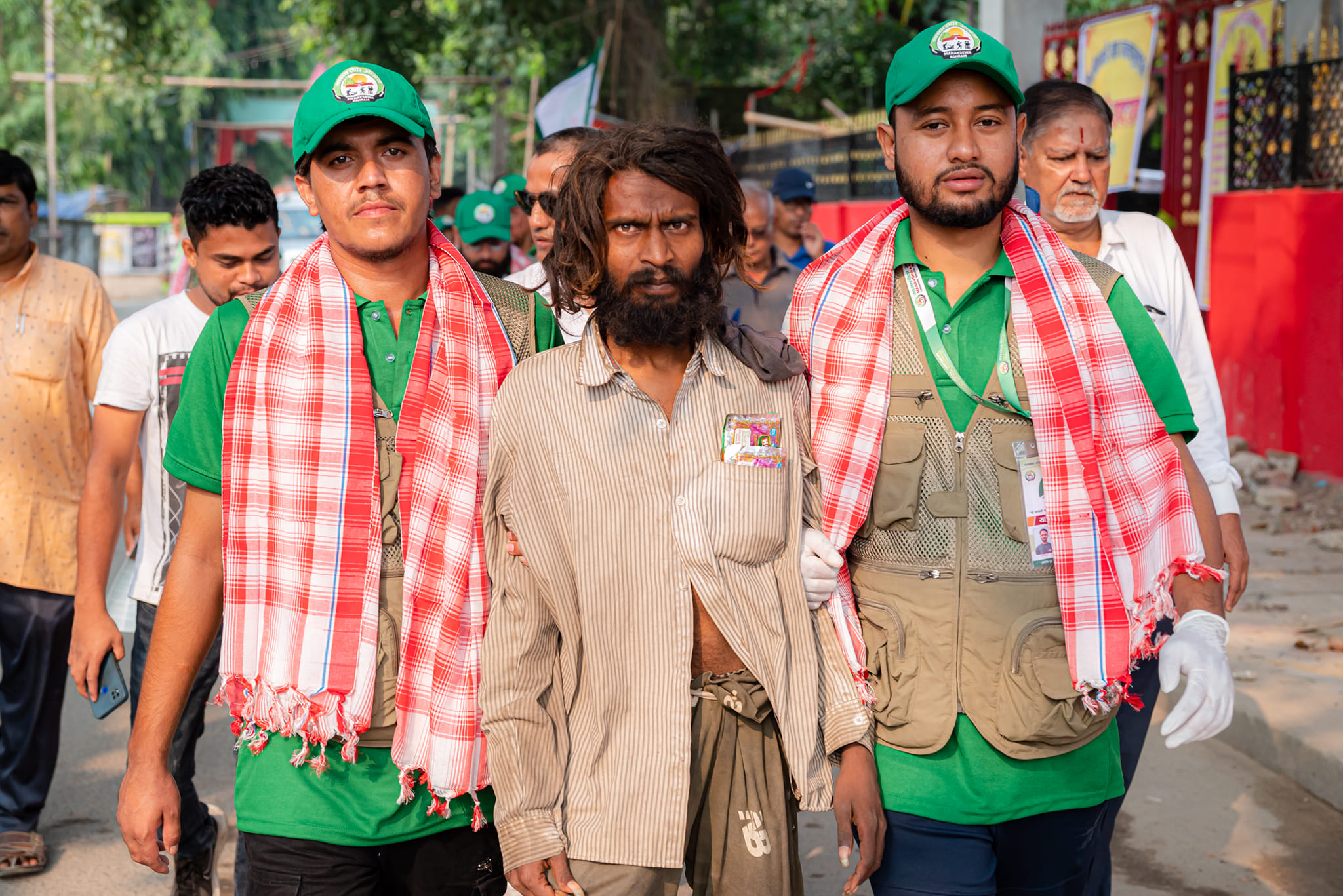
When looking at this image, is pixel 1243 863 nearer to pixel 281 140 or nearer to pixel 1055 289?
pixel 1055 289

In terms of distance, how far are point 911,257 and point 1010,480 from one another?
53 cm

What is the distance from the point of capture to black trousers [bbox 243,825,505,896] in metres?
2.72

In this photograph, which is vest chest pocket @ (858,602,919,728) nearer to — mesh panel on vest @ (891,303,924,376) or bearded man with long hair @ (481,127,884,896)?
bearded man with long hair @ (481,127,884,896)

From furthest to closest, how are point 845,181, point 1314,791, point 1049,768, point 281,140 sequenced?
point 281,140
point 845,181
point 1314,791
point 1049,768

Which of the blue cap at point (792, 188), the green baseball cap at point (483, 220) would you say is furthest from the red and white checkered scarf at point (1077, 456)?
the blue cap at point (792, 188)

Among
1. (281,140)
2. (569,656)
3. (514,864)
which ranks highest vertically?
(281,140)

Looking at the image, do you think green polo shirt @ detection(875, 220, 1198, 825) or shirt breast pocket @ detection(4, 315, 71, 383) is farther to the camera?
shirt breast pocket @ detection(4, 315, 71, 383)

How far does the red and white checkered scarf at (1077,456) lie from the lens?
2713 millimetres

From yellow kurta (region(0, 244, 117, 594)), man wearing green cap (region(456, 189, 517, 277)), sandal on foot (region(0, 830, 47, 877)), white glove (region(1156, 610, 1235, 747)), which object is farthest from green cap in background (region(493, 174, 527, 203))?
white glove (region(1156, 610, 1235, 747))

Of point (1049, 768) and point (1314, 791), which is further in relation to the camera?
point (1314, 791)

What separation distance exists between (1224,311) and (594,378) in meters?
9.42

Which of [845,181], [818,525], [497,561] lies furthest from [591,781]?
[845,181]

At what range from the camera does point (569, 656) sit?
264 cm

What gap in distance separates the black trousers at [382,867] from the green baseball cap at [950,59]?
1793 mm
